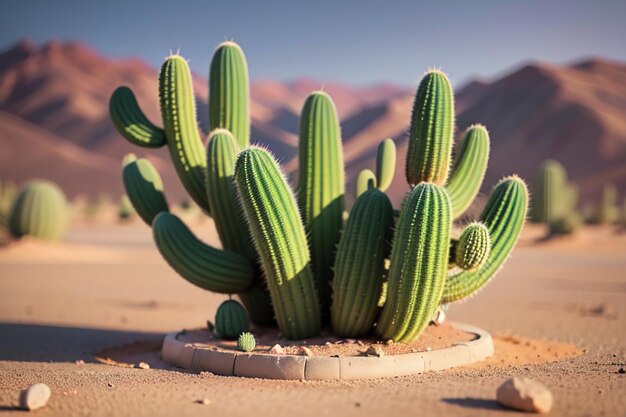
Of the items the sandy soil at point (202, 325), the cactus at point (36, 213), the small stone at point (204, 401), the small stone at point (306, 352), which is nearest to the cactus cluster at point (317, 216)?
the small stone at point (306, 352)

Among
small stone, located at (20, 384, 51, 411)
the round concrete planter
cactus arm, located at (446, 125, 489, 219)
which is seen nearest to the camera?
small stone, located at (20, 384, 51, 411)

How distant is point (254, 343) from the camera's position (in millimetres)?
7469

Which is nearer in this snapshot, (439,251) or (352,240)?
(439,251)

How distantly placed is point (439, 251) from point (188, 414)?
3.14m

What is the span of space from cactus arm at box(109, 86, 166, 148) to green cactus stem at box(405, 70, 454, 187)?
3439mm

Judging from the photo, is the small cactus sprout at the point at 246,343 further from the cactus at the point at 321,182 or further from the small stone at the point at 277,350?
the cactus at the point at 321,182

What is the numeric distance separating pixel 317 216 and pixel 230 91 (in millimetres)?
2163

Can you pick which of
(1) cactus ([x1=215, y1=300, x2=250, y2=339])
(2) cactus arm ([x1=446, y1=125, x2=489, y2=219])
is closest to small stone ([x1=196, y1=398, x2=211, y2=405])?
(1) cactus ([x1=215, y1=300, x2=250, y2=339])

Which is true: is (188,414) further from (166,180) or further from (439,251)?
(166,180)

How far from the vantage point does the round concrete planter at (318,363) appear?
268 inches

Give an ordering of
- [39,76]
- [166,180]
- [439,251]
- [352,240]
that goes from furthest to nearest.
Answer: [39,76] < [166,180] < [352,240] < [439,251]

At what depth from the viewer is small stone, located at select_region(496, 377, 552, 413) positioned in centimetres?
515

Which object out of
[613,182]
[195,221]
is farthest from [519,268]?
[613,182]

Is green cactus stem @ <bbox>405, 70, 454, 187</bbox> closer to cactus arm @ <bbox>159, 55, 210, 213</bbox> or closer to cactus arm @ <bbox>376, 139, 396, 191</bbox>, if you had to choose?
cactus arm @ <bbox>376, 139, 396, 191</bbox>
